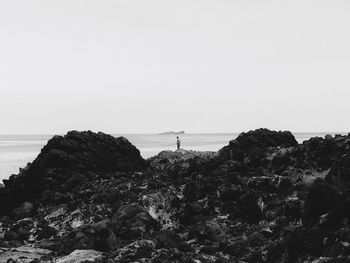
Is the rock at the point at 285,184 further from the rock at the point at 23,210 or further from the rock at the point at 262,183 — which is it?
the rock at the point at 23,210

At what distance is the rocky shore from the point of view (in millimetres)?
17266

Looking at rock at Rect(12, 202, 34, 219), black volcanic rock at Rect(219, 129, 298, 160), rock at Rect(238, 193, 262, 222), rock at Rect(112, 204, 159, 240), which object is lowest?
rock at Rect(12, 202, 34, 219)

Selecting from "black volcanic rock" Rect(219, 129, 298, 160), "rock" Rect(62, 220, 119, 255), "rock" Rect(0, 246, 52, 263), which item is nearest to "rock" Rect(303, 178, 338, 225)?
"rock" Rect(62, 220, 119, 255)

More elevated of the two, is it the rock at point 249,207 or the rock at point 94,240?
the rock at point 249,207

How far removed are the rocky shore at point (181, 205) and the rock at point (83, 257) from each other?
0.08 metres

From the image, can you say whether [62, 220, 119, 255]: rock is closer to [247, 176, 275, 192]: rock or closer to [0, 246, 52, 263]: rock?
[0, 246, 52, 263]: rock

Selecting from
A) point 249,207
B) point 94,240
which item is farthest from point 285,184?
point 94,240

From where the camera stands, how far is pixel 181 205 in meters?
24.5

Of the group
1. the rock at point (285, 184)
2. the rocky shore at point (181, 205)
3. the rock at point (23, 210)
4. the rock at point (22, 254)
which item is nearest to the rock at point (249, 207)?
the rocky shore at point (181, 205)

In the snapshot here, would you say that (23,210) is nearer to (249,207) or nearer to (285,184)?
(249,207)

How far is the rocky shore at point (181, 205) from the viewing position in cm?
1727

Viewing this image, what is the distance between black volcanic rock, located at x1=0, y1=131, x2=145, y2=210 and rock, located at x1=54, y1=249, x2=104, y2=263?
1306 centimetres

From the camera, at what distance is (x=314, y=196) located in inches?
696

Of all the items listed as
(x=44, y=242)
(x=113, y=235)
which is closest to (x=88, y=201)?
(x=44, y=242)
